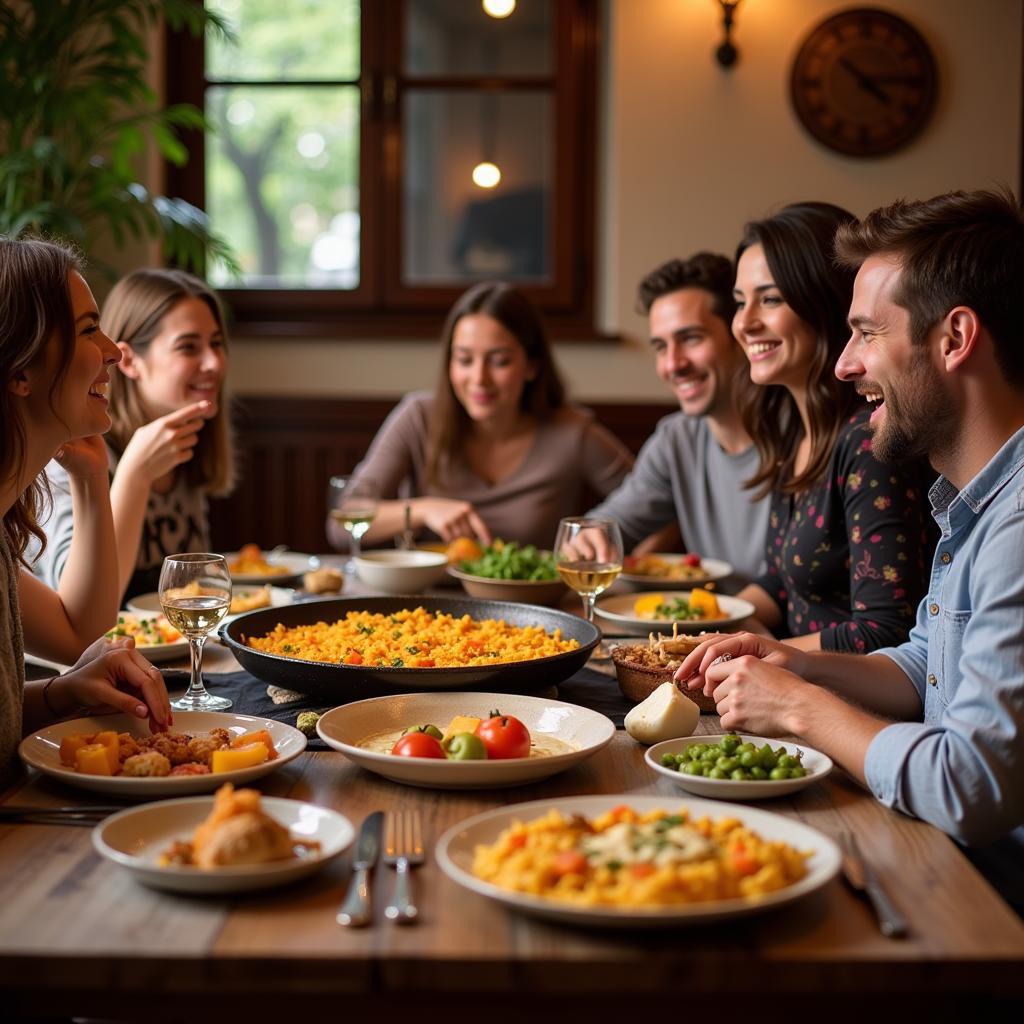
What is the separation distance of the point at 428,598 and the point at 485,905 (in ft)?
3.58

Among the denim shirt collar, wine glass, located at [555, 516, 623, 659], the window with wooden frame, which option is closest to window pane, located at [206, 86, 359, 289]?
the window with wooden frame

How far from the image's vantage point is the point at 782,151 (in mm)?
4852

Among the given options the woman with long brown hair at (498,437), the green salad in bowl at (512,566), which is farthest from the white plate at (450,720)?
the woman with long brown hair at (498,437)

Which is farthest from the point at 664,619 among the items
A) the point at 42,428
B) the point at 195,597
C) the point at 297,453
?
the point at 297,453

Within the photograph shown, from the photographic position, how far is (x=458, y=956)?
1.00 metres

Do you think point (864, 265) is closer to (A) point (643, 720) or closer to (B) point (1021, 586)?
(B) point (1021, 586)

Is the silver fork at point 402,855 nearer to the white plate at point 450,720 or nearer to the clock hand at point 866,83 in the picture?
the white plate at point 450,720

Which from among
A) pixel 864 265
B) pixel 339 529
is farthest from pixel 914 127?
pixel 864 265

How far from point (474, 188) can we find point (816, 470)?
114 inches

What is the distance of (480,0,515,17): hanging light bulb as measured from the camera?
15.9 ft

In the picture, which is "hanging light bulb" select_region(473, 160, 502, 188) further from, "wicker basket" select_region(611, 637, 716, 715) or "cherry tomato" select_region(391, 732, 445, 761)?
"cherry tomato" select_region(391, 732, 445, 761)

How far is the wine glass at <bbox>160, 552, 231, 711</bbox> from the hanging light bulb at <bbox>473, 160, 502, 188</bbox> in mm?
3560

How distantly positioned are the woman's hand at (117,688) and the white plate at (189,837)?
14.1 inches

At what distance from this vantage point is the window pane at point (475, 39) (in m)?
4.88
